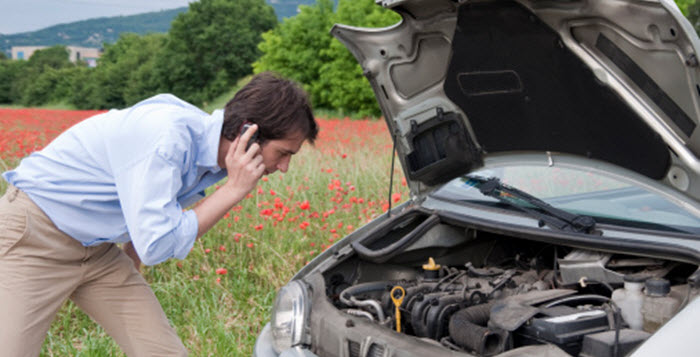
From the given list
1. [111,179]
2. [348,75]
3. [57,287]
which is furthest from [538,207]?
A: [348,75]

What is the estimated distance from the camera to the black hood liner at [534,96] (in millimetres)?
2537

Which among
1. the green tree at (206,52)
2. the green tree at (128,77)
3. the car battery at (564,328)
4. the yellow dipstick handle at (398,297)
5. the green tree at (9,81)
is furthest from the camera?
the green tree at (206,52)

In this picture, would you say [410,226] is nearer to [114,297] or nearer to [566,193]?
[566,193]

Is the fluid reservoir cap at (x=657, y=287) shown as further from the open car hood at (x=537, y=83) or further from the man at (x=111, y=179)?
the man at (x=111, y=179)

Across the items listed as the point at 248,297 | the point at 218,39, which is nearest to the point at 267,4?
the point at 218,39

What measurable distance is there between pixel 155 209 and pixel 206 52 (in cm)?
3880

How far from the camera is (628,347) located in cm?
202

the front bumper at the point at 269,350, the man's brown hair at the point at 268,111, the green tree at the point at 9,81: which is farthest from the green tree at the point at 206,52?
the man's brown hair at the point at 268,111

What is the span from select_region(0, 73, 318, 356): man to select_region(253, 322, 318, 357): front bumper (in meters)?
0.60

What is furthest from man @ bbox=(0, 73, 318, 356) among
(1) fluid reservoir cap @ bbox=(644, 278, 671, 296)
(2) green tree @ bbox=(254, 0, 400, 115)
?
(2) green tree @ bbox=(254, 0, 400, 115)

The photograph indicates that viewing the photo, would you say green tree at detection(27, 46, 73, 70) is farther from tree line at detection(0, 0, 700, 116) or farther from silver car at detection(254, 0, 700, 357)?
silver car at detection(254, 0, 700, 357)

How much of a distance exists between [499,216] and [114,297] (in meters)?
1.67

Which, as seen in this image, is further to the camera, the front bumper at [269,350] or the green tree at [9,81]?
the green tree at [9,81]

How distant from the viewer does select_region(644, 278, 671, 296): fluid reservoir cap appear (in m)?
2.21
